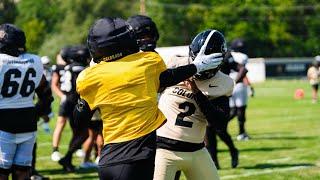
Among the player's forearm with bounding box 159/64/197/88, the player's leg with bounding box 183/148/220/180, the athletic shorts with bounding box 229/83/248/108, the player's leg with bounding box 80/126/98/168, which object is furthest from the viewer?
the athletic shorts with bounding box 229/83/248/108

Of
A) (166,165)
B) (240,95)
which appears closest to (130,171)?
(166,165)

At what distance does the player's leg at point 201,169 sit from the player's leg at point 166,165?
0.40 feet

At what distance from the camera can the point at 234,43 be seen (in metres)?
13.0

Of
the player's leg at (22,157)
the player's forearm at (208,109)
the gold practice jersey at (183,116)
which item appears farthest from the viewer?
the player's leg at (22,157)

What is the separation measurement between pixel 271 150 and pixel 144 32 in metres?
6.76

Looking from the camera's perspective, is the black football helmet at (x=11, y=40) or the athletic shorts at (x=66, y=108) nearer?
the black football helmet at (x=11, y=40)

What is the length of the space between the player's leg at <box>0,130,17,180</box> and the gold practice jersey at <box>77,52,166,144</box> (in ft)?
7.29

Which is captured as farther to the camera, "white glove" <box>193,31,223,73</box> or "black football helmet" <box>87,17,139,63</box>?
"white glove" <box>193,31,223,73</box>

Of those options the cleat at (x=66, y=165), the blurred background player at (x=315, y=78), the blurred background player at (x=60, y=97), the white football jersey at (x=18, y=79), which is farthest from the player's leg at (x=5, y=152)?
the blurred background player at (x=315, y=78)

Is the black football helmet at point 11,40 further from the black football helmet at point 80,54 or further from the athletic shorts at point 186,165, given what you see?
the black football helmet at point 80,54

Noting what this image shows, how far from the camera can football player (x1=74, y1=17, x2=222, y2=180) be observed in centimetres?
407

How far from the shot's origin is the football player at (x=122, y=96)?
4.07 meters

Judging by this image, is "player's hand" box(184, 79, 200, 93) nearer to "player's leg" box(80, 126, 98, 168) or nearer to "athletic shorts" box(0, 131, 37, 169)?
"athletic shorts" box(0, 131, 37, 169)

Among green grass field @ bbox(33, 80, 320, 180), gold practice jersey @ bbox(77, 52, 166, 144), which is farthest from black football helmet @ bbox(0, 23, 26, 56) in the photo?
green grass field @ bbox(33, 80, 320, 180)
